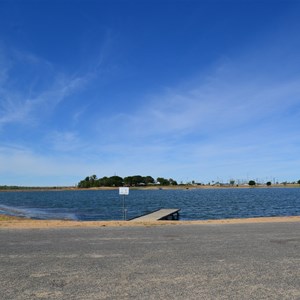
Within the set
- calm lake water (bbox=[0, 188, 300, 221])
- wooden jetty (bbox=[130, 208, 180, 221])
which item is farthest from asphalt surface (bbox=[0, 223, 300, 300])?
calm lake water (bbox=[0, 188, 300, 221])

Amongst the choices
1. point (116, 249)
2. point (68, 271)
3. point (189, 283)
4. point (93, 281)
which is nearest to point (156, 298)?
point (189, 283)

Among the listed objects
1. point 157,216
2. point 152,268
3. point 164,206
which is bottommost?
point 152,268

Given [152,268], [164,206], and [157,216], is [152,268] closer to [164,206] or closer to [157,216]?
[157,216]

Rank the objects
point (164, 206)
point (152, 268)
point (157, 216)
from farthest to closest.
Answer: point (164, 206) < point (157, 216) < point (152, 268)

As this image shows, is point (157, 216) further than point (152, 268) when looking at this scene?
Yes

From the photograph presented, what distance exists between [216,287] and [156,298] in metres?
1.27

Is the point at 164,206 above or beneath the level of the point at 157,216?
above

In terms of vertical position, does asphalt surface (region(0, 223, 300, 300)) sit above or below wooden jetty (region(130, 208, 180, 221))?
below

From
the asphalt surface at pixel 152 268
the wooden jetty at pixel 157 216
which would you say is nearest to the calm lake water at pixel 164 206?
the wooden jetty at pixel 157 216

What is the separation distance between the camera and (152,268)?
8.26m

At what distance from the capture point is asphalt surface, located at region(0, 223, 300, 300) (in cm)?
646

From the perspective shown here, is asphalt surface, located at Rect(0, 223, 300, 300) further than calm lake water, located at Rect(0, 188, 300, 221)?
No

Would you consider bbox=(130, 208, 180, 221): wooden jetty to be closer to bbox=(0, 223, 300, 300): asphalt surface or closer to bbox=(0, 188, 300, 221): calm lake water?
bbox=(0, 188, 300, 221): calm lake water

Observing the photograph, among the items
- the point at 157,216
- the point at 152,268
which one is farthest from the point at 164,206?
the point at 152,268
